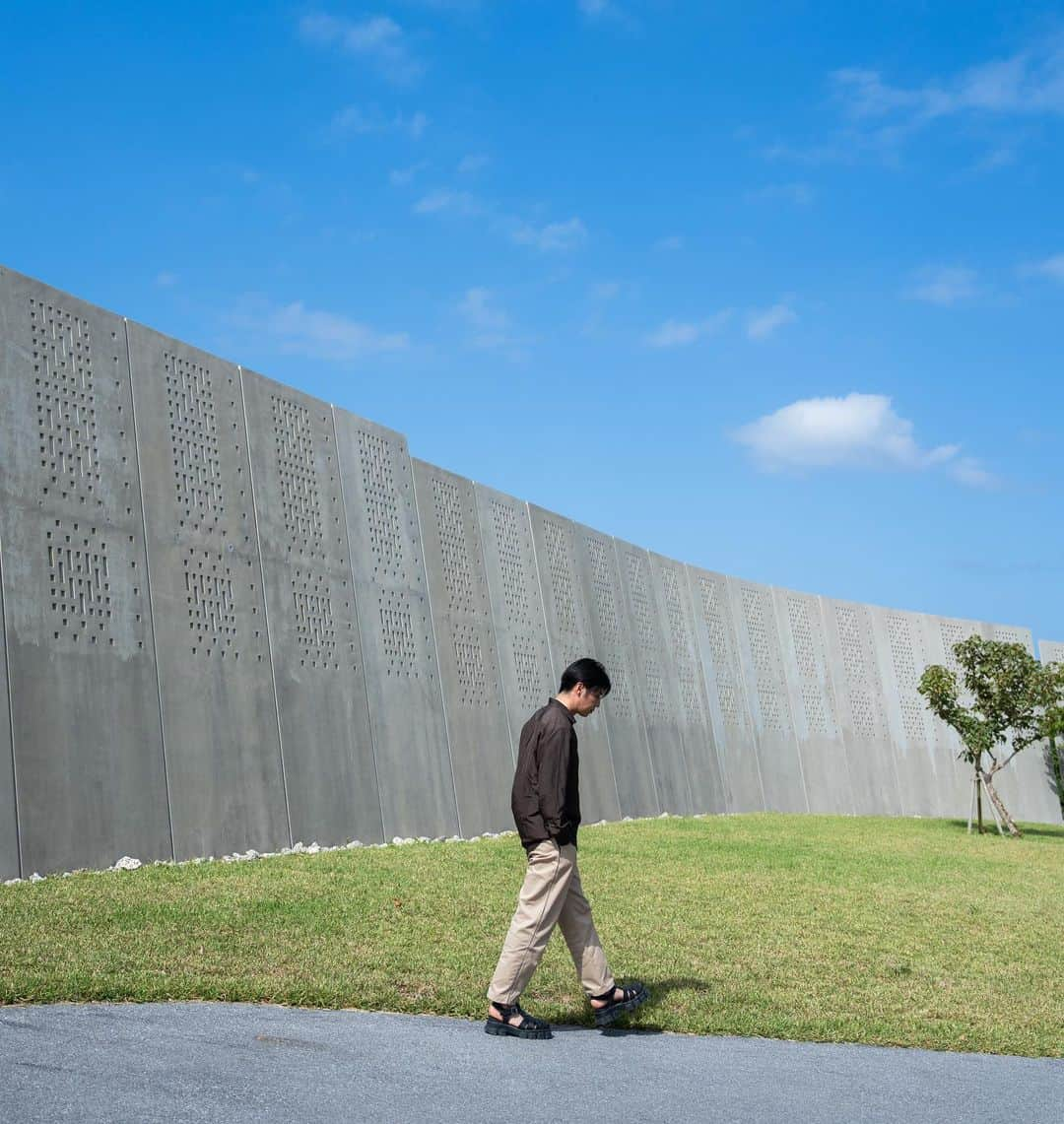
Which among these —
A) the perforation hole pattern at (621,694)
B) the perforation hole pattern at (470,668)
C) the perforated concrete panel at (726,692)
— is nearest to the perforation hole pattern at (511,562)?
the perforation hole pattern at (470,668)

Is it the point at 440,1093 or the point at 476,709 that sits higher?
the point at 476,709

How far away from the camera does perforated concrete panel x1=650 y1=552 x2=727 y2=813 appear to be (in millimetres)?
23609

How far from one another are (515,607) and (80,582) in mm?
8838

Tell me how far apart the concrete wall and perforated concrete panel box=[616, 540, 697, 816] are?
8 cm

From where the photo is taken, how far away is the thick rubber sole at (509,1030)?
19.5ft

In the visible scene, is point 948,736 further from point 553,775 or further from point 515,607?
point 553,775

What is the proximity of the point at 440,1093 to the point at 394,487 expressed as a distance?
12.3 metres

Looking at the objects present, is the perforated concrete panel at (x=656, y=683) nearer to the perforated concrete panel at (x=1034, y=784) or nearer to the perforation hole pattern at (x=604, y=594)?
the perforation hole pattern at (x=604, y=594)

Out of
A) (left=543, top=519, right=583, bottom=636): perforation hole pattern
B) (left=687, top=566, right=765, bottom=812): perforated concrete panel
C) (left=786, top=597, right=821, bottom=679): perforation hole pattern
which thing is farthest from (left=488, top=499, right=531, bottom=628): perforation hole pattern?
(left=786, top=597, right=821, bottom=679): perforation hole pattern

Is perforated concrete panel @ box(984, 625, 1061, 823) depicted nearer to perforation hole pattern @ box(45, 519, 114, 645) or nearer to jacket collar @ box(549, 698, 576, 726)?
perforation hole pattern @ box(45, 519, 114, 645)

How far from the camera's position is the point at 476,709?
17172mm

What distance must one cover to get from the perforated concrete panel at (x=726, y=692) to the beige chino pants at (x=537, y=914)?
61.3 feet

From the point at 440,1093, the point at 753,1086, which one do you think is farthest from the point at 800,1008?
the point at 440,1093

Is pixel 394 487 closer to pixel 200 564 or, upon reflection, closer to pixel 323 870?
pixel 200 564
